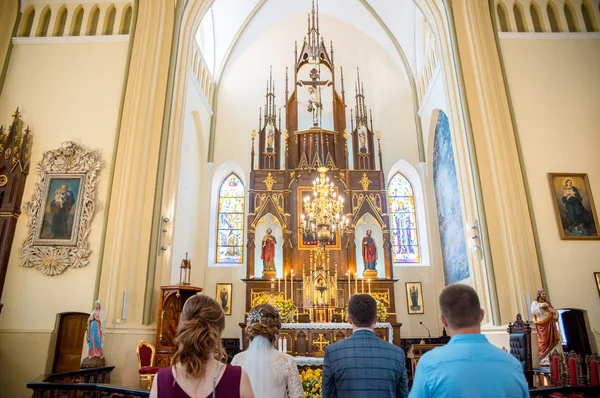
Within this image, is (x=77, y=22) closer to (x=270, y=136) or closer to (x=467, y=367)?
(x=270, y=136)

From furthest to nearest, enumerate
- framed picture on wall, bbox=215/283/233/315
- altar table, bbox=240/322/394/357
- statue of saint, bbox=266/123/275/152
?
1. statue of saint, bbox=266/123/275/152
2. framed picture on wall, bbox=215/283/233/315
3. altar table, bbox=240/322/394/357

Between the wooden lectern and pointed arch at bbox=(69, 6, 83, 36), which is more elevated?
pointed arch at bbox=(69, 6, 83, 36)

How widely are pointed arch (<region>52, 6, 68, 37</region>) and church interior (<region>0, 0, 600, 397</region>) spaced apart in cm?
5

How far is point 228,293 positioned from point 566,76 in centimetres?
1124

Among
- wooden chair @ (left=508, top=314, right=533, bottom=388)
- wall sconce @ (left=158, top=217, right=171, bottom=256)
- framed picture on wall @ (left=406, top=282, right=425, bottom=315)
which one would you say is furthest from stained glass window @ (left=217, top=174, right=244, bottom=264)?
wooden chair @ (left=508, top=314, right=533, bottom=388)

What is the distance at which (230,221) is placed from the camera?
49.5ft

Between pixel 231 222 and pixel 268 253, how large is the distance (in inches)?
99.9

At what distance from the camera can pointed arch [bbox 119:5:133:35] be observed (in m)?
10.7

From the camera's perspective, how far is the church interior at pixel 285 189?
28.0 ft

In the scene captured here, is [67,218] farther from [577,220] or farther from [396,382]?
[577,220]

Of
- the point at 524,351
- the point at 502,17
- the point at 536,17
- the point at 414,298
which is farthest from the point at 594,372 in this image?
the point at 536,17

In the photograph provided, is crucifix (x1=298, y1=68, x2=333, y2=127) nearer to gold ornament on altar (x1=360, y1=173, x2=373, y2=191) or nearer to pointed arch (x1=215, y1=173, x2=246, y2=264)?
gold ornament on altar (x1=360, y1=173, x2=373, y2=191)

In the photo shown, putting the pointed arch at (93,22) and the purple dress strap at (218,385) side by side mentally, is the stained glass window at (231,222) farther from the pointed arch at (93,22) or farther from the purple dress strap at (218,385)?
the purple dress strap at (218,385)

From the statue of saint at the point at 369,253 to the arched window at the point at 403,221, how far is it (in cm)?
153
